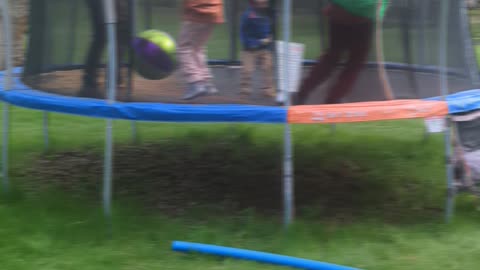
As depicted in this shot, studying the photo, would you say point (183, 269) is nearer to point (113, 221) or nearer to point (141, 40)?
point (113, 221)

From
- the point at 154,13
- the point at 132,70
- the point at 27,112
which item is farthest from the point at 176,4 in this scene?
the point at 27,112

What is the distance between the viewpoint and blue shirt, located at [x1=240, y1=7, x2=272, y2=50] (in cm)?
461

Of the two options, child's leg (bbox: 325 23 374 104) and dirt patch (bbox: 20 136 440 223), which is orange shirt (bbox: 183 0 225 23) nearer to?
child's leg (bbox: 325 23 374 104)

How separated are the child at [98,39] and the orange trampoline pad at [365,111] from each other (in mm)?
1261

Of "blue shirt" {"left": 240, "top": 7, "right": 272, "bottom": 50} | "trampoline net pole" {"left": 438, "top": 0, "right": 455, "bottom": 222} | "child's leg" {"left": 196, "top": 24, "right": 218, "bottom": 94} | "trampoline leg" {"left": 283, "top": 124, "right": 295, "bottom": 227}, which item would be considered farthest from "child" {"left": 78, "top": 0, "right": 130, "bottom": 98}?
"trampoline net pole" {"left": 438, "top": 0, "right": 455, "bottom": 222}

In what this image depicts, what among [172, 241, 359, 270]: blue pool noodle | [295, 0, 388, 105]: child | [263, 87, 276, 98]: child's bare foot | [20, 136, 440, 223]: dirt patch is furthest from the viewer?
[20, 136, 440, 223]: dirt patch

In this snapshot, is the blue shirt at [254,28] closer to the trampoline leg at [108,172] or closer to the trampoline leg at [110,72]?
the trampoline leg at [110,72]

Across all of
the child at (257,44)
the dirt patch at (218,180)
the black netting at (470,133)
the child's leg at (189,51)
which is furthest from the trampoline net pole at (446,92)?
the child's leg at (189,51)

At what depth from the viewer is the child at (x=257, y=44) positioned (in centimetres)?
460

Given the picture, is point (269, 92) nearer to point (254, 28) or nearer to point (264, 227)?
point (254, 28)

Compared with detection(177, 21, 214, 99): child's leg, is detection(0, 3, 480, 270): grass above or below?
below

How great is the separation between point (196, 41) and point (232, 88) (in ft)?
1.32

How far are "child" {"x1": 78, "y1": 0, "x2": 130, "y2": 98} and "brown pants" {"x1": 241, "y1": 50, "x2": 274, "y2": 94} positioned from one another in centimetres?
83

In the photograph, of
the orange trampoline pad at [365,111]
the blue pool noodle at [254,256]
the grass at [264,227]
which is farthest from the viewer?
the orange trampoline pad at [365,111]
